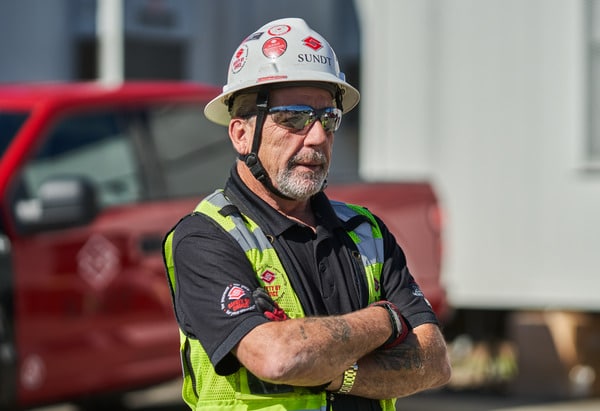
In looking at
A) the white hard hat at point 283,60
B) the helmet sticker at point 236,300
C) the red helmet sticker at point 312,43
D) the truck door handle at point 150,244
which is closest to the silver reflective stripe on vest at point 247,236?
the helmet sticker at point 236,300

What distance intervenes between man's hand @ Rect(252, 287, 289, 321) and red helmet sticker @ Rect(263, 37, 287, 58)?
561mm

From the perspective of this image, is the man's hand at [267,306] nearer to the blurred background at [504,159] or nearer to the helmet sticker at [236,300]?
the helmet sticker at [236,300]

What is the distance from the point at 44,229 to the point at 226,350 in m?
3.55

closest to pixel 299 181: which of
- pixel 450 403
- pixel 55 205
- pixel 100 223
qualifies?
pixel 55 205

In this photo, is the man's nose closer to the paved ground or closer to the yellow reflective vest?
the yellow reflective vest

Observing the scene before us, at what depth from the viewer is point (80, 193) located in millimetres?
6250

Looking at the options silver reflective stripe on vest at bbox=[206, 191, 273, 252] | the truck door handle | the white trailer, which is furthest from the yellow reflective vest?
the white trailer

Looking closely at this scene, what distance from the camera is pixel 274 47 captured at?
3.09 metres

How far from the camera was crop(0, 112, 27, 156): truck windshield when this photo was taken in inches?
257

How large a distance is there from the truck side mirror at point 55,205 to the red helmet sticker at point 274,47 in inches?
126

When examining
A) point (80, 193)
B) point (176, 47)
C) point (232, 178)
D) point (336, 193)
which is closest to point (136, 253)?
point (80, 193)

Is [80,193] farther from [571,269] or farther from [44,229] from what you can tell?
[571,269]

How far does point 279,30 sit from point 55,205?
327cm

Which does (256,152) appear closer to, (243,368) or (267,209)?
(267,209)
